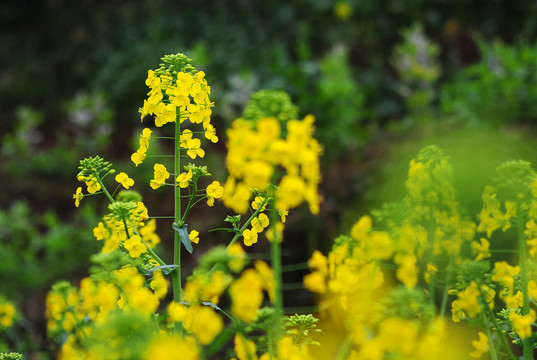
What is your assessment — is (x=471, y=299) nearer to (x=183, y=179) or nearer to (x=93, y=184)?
(x=183, y=179)

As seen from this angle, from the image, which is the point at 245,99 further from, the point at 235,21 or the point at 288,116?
the point at 288,116

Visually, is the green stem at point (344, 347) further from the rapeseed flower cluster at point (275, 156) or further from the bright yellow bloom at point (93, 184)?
the bright yellow bloom at point (93, 184)

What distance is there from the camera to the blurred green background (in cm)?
420

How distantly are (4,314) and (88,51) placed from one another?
6.31 metres

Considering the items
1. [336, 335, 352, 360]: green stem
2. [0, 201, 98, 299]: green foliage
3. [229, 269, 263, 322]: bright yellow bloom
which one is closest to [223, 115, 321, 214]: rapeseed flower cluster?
[229, 269, 263, 322]: bright yellow bloom

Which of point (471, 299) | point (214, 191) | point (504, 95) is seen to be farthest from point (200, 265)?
point (504, 95)

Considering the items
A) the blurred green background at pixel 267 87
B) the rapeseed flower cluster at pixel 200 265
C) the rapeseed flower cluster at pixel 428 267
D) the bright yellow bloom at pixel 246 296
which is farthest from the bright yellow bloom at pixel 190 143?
the blurred green background at pixel 267 87

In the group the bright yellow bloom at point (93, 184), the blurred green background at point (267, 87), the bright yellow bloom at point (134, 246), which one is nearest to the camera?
the bright yellow bloom at point (134, 246)

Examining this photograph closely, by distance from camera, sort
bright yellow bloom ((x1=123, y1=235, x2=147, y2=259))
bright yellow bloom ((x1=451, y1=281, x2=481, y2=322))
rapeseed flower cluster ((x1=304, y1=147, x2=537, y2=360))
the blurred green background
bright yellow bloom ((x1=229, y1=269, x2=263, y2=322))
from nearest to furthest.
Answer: bright yellow bloom ((x1=229, y1=269, x2=263, y2=322)) → rapeseed flower cluster ((x1=304, y1=147, x2=537, y2=360)) → bright yellow bloom ((x1=451, y1=281, x2=481, y2=322)) → bright yellow bloom ((x1=123, y1=235, x2=147, y2=259)) → the blurred green background

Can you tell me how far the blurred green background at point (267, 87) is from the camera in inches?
165

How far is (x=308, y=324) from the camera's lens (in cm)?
145

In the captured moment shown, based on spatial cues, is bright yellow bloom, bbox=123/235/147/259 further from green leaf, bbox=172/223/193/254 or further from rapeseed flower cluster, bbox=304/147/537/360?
rapeseed flower cluster, bbox=304/147/537/360

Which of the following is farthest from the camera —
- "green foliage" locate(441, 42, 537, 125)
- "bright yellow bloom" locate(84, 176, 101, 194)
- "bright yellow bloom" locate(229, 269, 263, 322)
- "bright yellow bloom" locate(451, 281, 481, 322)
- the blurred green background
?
"green foliage" locate(441, 42, 537, 125)

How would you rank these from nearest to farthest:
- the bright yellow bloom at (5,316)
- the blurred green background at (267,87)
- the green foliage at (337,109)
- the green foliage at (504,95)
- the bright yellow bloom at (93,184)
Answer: the bright yellow bloom at (93,184) < the bright yellow bloom at (5,316) < the blurred green background at (267,87) < the green foliage at (504,95) < the green foliage at (337,109)
